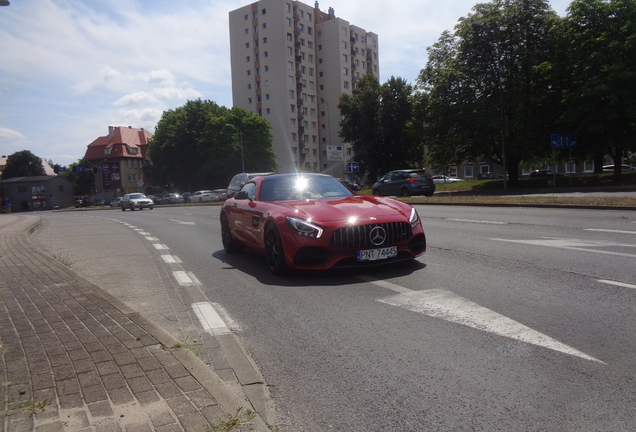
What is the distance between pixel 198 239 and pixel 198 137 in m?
60.6

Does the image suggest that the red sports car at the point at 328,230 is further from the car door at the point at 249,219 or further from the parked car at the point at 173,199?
the parked car at the point at 173,199

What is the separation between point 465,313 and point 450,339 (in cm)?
79

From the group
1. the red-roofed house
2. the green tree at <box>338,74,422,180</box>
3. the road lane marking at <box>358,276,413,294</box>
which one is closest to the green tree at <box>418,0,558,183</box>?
the green tree at <box>338,74,422,180</box>

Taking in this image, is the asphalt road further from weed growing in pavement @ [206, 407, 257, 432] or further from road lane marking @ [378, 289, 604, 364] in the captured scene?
weed growing in pavement @ [206, 407, 257, 432]

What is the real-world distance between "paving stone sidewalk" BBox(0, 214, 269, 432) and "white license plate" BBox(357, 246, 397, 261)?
2.86m

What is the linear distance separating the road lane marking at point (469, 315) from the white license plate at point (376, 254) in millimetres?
1038

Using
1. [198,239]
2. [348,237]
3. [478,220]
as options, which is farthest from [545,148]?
[348,237]

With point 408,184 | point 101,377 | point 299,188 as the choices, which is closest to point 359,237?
point 299,188

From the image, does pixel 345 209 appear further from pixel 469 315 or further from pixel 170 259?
pixel 170 259

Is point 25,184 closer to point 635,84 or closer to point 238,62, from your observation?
point 238,62

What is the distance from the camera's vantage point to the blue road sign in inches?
1091

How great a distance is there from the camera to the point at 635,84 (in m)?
31.9

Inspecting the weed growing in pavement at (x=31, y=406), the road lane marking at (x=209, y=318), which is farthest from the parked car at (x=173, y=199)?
the weed growing in pavement at (x=31, y=406)

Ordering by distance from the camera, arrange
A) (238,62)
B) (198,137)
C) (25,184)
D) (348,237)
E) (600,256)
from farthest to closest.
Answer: (25,184) → (238,62) → (198,137) → (600,256) → (348,237)
